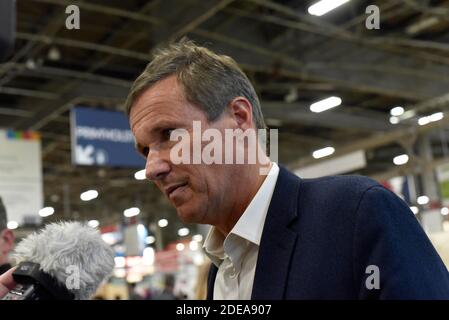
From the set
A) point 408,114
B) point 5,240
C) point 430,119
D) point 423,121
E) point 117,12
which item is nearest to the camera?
point 5,240

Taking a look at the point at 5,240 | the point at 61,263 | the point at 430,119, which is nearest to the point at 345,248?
the point at 61,263

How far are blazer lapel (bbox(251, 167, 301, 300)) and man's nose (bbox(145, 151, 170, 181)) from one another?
0.21 m

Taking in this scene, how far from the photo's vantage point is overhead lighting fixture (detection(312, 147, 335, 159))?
40.6 ft

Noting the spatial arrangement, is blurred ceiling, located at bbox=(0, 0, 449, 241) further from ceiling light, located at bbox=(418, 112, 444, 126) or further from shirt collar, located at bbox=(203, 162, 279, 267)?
shirt collar, located at bbox=(203, 162, 279, 267)

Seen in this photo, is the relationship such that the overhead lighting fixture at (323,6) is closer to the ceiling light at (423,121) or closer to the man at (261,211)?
the ceiling light at (423,121)

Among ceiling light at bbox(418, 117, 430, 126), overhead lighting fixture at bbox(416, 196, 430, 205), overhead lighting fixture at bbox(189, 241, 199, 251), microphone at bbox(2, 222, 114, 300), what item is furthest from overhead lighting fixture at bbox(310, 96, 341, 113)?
overhead lighting fixture at bbox(189, 241, 199, 251)

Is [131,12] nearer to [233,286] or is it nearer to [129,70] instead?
[129,70]

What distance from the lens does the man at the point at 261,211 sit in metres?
1.02

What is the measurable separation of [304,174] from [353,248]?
26.5ft

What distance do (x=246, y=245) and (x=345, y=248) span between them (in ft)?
0.76

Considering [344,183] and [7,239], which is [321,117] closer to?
[7,239]

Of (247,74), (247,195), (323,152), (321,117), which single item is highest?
(321,117)

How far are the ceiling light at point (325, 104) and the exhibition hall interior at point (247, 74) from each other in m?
0.03

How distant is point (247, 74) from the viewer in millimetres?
5469
